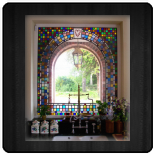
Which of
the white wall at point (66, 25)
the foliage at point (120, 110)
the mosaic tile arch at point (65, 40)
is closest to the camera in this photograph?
the white wall at point (66, 25)

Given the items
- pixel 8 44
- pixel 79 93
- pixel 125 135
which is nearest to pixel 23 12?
pixel 8 44

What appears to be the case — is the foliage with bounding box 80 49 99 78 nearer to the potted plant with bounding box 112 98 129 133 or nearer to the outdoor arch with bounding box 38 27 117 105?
the outdoor arch with bounding box 38 27 117 105

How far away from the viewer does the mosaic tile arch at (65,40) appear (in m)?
2.38

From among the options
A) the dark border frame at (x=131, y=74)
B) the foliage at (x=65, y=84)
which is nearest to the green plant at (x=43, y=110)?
the foliage at (x=65, y=84)

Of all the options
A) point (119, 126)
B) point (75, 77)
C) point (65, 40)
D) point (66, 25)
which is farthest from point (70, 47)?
point (119, 126)

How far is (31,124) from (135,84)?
1.34 metres

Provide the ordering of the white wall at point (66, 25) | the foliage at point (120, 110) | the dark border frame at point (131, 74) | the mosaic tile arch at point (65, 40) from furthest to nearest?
the mosaic tile arch at point (65, 40), the foliage at point (120, 110), the white wall at point (66, 25), the dark border frame at point (131, 74)

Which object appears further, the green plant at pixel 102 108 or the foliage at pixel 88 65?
the foliage at pixel 88 65

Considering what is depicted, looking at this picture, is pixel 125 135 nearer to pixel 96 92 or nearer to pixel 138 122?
pixel 138 122

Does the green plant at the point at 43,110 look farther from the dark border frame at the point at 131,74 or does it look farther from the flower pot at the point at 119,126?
the flower pot at the point at 119,126

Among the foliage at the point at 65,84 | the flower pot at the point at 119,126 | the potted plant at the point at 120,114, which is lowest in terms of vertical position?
the flower pot at the point at 119,126

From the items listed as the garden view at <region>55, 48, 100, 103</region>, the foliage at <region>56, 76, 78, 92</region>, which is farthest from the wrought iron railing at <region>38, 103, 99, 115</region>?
the foliage at <region>56, 76, 78, 92</region>

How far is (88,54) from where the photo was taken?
7.93 feet

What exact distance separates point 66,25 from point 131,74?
1143mm
